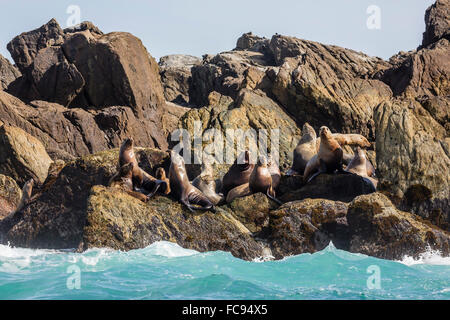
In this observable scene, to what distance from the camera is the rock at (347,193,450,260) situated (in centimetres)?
1118

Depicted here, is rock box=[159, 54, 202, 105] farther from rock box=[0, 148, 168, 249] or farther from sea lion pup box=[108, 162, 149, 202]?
sea lion pup box=[108, 162, 149, 202]

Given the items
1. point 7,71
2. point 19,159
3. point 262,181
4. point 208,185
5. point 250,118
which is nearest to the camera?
point 262,181

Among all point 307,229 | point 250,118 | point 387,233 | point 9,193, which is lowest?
point 387,233

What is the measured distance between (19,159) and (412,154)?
1223 cm

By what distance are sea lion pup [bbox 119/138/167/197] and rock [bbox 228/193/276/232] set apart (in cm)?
175

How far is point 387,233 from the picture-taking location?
37.1 feet

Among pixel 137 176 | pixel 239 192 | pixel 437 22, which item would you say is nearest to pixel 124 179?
pixel 137 176

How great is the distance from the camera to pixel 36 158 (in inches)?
771

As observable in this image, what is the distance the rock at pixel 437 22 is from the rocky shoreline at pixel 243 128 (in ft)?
0.25

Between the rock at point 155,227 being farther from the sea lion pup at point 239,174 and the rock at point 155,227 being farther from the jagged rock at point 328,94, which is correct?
the jagged rock at point 328,94

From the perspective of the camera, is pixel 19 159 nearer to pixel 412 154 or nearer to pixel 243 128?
pixel 243 128

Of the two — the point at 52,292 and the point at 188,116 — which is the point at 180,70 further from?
the point at 52,292

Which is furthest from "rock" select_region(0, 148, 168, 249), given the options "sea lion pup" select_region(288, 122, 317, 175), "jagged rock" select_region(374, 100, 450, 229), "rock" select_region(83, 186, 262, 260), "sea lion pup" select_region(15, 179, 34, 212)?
"jagged rock" select_region(374, 100, 450, 229)
